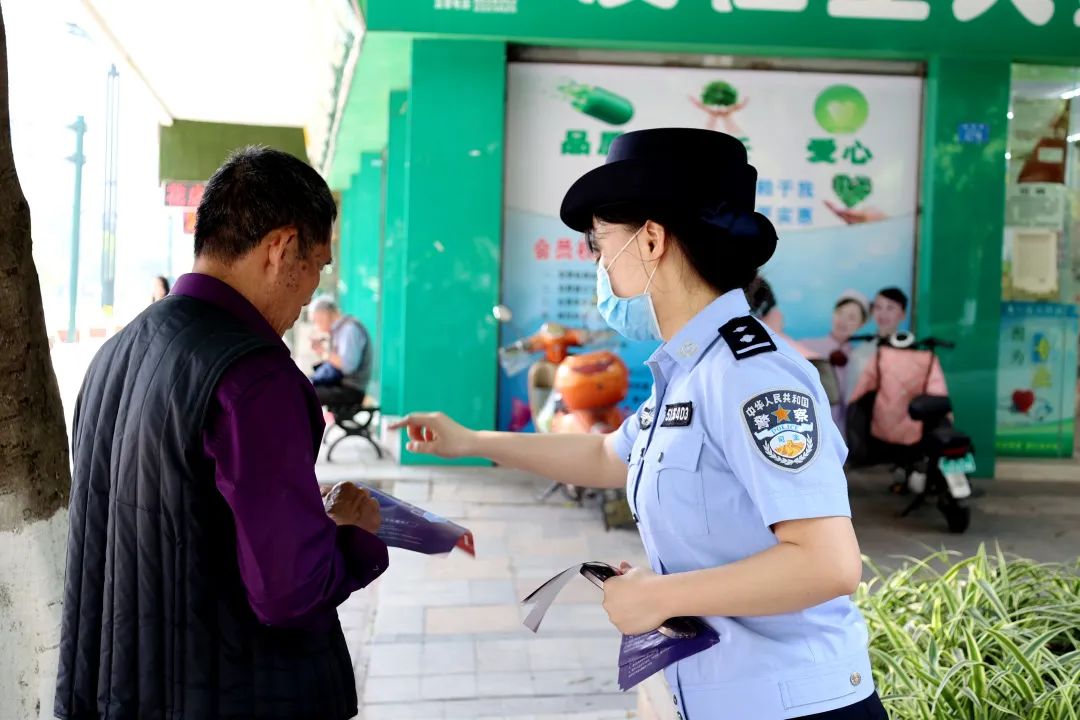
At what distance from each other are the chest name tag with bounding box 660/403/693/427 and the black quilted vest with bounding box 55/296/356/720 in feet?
1.83

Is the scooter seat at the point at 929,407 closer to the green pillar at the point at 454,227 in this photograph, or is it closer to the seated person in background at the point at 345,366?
the green pillar at the point at 454,227

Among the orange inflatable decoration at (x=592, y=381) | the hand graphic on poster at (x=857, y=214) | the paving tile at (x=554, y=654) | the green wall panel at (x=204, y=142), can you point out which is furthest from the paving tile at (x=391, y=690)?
the green wall panel at (x=204, y=142)

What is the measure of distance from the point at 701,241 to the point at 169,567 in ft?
3.13

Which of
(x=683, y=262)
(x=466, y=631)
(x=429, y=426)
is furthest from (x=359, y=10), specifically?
(x=683, y=262)

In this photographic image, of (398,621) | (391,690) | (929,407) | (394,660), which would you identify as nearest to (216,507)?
(391,690)

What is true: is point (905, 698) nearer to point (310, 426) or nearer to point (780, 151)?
point (310, 426)

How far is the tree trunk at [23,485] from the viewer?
175 cm

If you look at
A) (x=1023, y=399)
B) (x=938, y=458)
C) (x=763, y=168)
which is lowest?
(x=938, y=458)

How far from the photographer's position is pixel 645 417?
170cm

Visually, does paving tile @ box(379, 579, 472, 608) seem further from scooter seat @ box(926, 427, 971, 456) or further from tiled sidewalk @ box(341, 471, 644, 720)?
scooter seat @ box(926, 427, 971, 456)

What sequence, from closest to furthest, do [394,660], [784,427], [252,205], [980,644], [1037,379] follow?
[784,427] < [252,205] < [980,644] < [394,660] < [1037,379]

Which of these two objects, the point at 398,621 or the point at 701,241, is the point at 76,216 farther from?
the point at 701,241

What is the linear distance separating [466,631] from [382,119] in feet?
30.0

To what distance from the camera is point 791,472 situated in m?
1.33
